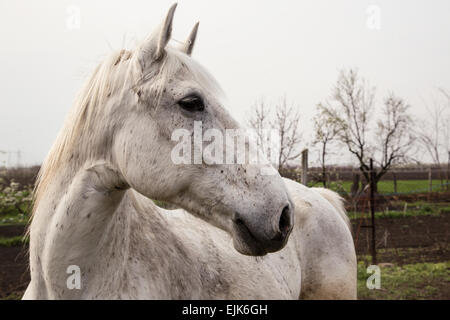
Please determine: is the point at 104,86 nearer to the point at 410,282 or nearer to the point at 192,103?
the point at 192,103

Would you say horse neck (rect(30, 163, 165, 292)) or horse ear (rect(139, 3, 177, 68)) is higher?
horse ear (rect(139, 3, 177, 68))

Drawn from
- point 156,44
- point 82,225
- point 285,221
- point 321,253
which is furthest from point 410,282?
point 156,44

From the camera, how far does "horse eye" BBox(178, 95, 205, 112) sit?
194 cm

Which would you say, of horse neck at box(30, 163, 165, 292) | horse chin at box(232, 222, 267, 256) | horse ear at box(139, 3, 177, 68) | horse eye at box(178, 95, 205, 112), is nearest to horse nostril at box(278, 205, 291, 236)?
horse chin at box(232, 222, 267, 256)

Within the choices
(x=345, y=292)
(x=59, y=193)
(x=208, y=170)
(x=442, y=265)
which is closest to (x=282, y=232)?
(x=208, y=170)

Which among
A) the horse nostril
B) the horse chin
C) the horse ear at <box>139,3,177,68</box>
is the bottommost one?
the horse chin

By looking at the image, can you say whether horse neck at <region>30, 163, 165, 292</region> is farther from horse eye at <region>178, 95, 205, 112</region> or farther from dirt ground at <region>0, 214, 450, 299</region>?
dirt ground at <region>0, 214, 450, 299</region>

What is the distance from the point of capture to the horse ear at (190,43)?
233 cm

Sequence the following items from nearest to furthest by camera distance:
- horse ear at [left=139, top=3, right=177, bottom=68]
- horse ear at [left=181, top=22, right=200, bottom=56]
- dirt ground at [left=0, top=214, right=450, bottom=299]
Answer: horse ear at [left=139, top=3, right=177, bottom=68], horse ear at [left=181, top=22, right=200, bottom=56], dirt ground at [left=0, top=214, right=450, bottom=299]

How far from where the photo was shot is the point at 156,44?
201 cm

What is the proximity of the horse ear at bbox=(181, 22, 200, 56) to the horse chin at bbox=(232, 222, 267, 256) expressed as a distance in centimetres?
125

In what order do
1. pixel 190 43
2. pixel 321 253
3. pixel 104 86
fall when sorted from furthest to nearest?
pixel 321 253 < pixel 190 43 < pixel 104 86

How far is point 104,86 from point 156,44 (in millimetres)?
424
